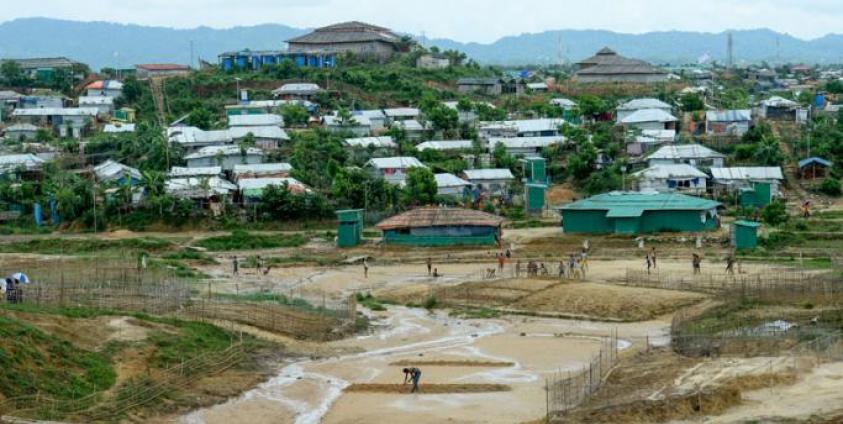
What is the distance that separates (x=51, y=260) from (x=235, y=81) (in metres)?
46.5

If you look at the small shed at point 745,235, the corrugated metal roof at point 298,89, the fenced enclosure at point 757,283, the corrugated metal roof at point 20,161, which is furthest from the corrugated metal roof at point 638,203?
the corrugated metal roof at point 298,89

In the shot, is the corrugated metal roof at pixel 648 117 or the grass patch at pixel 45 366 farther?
the corrugated metal roof at pixel 648 117

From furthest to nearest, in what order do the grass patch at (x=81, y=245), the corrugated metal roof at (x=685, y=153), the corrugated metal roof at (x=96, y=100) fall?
1. the corrugated metal roof at (x=96, y=100)
2. the corrugated metal roof at (x=685, y=153)
3. the grass patch at (x=81, y=245)

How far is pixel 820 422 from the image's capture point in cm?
2991

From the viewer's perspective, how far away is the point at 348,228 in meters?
65.9

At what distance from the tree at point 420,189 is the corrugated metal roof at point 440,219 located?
19.5ft

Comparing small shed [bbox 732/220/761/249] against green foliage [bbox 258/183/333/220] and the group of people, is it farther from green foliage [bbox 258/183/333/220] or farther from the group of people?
the group of people

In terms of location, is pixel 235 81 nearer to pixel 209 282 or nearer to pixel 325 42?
pixel 325 42

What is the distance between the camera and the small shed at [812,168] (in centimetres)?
7788

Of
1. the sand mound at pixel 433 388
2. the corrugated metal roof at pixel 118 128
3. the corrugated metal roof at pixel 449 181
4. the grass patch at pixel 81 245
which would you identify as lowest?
the sand mound at pixel 433 388

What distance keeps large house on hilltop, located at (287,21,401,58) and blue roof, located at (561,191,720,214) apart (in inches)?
2067

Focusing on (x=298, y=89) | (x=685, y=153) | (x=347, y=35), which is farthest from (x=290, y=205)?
(x=347, y=35)

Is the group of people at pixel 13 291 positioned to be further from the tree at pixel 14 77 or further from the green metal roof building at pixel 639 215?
the tree at pixel 14 77

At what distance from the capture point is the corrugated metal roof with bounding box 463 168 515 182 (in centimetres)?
7825
